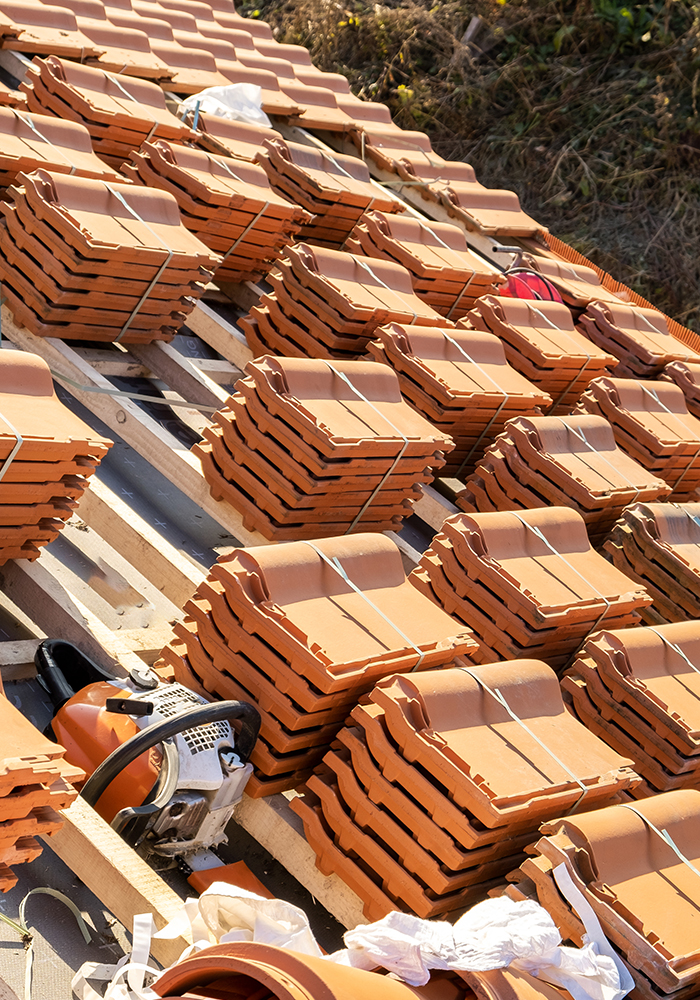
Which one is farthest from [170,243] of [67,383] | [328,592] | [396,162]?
[396,162]

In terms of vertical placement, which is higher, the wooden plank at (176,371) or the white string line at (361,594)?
the white string line at (361,594)

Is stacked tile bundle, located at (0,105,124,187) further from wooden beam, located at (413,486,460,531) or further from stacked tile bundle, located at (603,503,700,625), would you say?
stacked tile bundle, located at (603,503,700,625)

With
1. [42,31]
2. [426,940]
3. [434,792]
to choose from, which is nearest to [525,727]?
[434,792]

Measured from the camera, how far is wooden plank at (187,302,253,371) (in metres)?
7.16

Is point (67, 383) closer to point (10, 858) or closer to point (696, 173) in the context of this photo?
point (10, 858)

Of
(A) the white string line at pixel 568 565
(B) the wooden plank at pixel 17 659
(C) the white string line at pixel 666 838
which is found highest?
(A) the white string line at pixel 568 565

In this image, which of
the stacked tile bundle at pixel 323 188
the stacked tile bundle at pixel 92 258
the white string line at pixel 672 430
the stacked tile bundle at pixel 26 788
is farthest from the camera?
the stacked tile bundle at pixel 323 188

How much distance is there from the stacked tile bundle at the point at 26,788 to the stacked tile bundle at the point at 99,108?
583 cm

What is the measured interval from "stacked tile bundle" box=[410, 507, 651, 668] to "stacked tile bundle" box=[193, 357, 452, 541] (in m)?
0.55

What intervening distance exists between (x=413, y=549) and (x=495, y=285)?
3395 millimetres

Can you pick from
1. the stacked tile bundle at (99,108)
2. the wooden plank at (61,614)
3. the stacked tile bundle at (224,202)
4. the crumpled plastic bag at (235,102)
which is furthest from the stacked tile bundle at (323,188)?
the wooden plank at (61,614)

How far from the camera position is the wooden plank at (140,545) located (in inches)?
204

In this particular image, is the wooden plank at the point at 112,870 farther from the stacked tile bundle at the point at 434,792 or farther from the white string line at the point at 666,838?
the white string line at the point at 666,838

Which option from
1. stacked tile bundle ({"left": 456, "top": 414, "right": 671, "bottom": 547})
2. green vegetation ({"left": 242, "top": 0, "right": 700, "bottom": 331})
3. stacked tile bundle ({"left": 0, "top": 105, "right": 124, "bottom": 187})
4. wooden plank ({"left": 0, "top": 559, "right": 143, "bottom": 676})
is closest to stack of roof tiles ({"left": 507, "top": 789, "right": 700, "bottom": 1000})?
wooden plank ({"left": 0, "top": 559, "right": 143, "bottom": 676})
